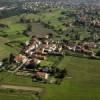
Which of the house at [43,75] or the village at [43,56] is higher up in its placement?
the house at [43,75]

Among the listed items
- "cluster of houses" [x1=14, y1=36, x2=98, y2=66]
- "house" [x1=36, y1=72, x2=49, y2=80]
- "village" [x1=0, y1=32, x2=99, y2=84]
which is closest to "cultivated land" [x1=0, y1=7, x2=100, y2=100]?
"village" [x1=0, y1=32, x2=99, y2=84]

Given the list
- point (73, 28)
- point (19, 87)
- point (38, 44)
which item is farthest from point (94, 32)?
point (19, 87)

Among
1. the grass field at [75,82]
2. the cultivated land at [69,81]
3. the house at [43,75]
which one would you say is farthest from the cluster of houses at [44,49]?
the grass field at [75,82]

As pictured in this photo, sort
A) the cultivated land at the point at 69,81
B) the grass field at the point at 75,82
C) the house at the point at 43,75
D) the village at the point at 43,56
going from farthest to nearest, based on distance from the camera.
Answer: the village at the point at 43,56 < the house at the point at 43,75 < the grass field at the point at 75,82 < the cultivated land at the point at 69,81

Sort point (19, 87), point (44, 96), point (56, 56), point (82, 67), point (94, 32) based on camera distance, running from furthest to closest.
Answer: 1. point (94, 32)
2. point (56, 56)
3. point (82, 67)
4. point (19, 87)
5. point (44, 96)

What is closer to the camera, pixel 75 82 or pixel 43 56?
pixel 75 82

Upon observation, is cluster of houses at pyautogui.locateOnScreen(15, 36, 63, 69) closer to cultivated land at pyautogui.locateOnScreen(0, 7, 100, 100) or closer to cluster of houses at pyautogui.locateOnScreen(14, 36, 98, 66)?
cluster of houses at pyautogui.locateOnScreen(14, 36, 98, 66)

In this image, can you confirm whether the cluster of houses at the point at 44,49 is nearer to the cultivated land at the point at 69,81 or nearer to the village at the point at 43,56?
the village at the point at 43,56

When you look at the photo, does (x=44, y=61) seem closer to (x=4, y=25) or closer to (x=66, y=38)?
(x=66, y=38)

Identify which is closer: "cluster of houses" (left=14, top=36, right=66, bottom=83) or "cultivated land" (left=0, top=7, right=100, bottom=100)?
"cultivated land" (left=0, top=7, right=100, bottom=100)

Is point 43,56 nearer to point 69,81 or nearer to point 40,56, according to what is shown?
point 40,56

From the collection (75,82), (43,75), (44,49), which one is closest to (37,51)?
(44,49)
